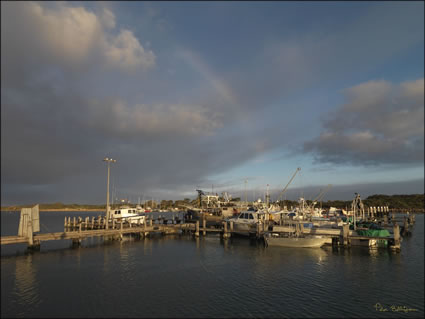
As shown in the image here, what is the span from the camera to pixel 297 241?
1585 inches

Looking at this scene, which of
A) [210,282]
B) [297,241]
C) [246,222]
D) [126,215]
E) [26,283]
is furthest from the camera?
[126,215]

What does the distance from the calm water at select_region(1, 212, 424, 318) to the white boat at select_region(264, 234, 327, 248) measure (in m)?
1.76

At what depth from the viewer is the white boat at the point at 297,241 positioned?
39.8 meters

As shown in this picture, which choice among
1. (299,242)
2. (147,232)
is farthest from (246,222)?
(147,232)

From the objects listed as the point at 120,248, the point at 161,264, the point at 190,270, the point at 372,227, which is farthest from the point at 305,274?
the point at 120,248

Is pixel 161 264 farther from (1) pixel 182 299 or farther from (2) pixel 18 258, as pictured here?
(2) pixel 18 258

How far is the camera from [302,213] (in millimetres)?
66188

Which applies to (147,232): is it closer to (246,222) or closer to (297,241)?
(246,222)

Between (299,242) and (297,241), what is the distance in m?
0.31

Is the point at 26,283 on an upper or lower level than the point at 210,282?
upper

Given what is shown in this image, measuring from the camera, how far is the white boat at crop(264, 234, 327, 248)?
39.8m
